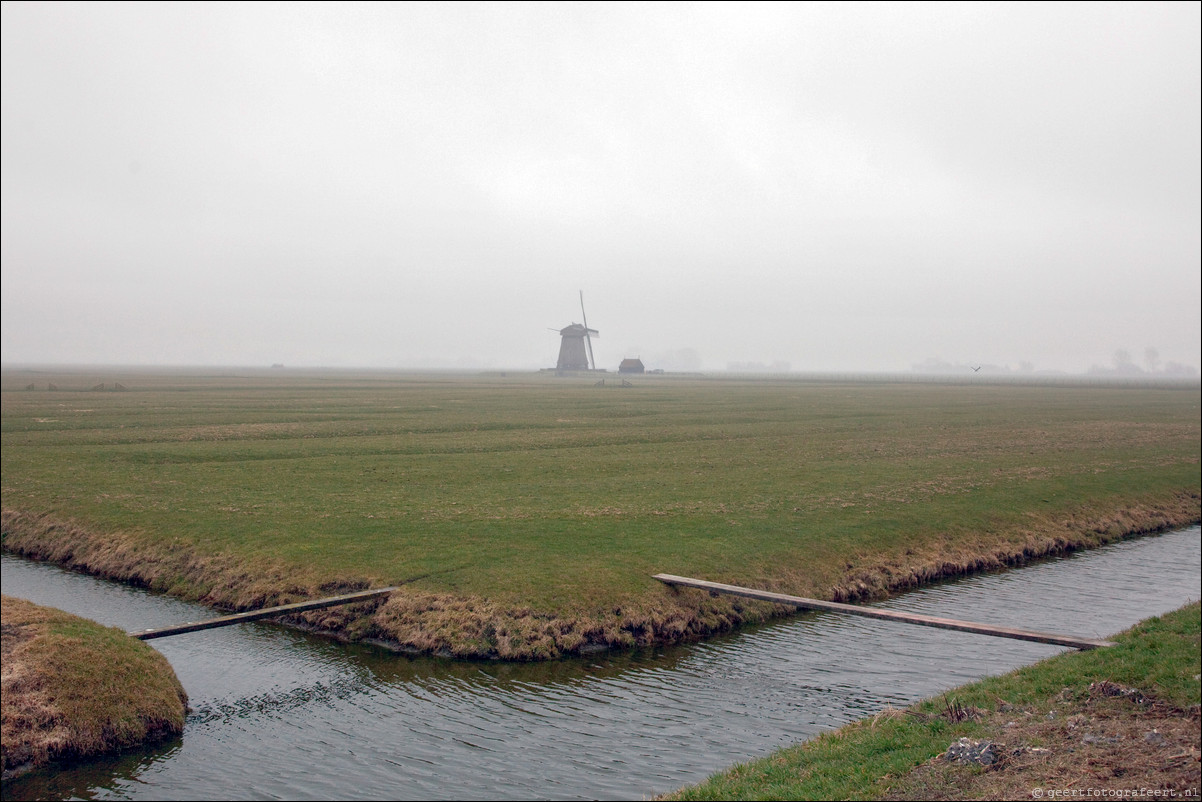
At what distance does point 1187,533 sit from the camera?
40.9 metres

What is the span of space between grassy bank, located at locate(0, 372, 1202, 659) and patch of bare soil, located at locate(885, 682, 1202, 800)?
11563mm

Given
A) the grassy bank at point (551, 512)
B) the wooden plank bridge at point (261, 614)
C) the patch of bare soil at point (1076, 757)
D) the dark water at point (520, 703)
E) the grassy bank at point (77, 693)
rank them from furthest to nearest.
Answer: the grassy bank at point (551, 512), the wooden plank bridge at point (261, 614), the grassy bank at point (77, 693), the dark water at point (520, 703), the patch of bare soil at point (1076, 757)

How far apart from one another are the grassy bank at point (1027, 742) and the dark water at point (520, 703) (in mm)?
2056

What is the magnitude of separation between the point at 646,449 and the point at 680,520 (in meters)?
22.9

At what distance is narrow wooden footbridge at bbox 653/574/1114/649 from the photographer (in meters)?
20.6

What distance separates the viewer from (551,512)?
117 feet

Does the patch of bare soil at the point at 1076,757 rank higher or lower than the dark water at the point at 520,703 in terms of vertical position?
higher

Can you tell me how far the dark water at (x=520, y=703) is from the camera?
1617cm

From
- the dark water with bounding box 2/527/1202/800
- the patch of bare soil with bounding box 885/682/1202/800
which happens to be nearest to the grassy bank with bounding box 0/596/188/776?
the dark water with bounding box 2/527/1202/800

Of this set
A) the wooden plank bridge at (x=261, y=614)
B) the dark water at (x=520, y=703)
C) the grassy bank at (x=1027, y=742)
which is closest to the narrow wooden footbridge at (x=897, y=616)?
the dark water at (x=520, y=703)

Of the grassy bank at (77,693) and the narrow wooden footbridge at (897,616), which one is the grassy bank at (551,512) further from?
the grassy bank at (77,693)

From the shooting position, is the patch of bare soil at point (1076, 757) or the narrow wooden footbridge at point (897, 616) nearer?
the patch of bare soil at point (1076, 757)

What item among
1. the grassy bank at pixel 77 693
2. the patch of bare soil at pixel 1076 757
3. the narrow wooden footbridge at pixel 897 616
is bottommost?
the grassy bank at pixel 77 693

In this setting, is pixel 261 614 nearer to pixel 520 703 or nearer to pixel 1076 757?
pixel 520 703
